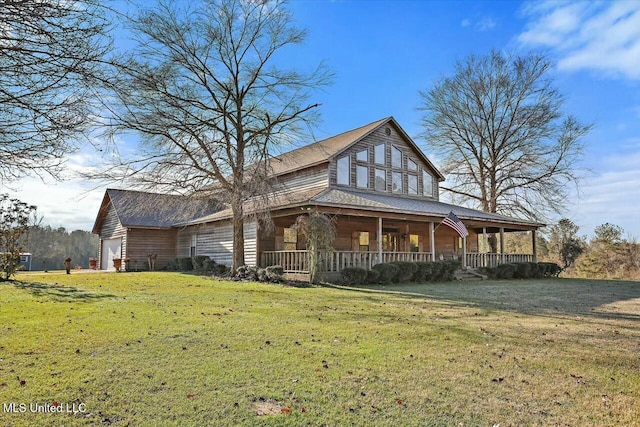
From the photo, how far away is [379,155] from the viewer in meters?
24.0

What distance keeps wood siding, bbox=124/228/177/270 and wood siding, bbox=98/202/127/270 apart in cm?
48

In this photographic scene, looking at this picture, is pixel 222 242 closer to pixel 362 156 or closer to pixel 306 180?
pixel 306 180

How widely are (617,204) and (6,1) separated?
111ft

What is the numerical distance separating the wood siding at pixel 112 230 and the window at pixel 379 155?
54.9 feet

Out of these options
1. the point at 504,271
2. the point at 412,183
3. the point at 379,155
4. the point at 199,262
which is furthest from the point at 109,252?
the point at 504,271

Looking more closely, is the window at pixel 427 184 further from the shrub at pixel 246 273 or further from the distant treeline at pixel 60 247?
the distant treeline at pixel 60 247


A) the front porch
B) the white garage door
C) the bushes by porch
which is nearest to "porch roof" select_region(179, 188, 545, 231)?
the front porch

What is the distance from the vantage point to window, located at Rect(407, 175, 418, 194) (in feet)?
83.4

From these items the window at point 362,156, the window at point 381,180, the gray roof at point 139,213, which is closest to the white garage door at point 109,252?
the gray roof at point 139,213

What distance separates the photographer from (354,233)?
22.7 meters

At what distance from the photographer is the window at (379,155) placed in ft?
Result: 78.0

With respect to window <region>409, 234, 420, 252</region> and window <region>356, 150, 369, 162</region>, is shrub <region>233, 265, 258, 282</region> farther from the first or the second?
window <region>409, 234, 420, 252</region>

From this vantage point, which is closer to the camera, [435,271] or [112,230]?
[435,271]

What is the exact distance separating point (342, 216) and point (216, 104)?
8321mm
